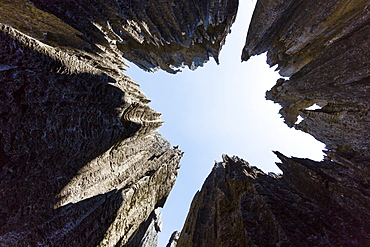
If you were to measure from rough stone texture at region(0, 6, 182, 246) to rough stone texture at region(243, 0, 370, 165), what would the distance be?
1492 centimetres

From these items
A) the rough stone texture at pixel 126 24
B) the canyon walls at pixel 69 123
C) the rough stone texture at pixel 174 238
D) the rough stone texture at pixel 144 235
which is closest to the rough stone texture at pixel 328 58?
the rough stone texture at pixel 126 24

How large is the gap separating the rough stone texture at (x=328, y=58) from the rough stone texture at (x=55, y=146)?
48.9 feet

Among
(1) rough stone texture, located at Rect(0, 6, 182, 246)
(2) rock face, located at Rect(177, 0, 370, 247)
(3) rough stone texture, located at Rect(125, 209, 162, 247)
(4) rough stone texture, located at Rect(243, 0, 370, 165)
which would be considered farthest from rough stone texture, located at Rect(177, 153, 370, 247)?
(1) rough stone texture, located at Rect(0, 6, 182, 246)

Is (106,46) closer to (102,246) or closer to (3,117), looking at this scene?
(3,117)

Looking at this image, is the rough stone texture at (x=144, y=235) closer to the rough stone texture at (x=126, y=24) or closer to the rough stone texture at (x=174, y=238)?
the rough stone texture at (x=174, y=238)

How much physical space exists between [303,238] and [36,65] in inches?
459

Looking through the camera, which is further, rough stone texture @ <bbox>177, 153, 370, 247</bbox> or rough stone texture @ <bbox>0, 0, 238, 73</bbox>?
rough stone texture @ <bbox>0, 0, 238, 73</bbox>

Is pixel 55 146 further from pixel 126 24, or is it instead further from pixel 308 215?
pixel 126 24

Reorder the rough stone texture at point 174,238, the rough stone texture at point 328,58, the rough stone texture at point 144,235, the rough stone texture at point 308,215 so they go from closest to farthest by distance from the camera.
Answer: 1. the rough stone texture at point 308,215
2. the rough stone texture at point 328,58
3. the rough stone texture at point 144,235
4. the rough stone texture at point 174,238

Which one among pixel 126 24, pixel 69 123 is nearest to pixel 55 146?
pixel 69 123

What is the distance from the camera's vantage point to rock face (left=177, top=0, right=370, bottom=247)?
21.5ft

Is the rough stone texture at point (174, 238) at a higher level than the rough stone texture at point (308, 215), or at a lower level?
higher

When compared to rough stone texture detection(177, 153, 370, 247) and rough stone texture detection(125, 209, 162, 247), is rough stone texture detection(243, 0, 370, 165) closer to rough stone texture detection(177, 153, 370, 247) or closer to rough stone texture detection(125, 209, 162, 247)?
rough stone texture detection(177, 153, 370, 247)

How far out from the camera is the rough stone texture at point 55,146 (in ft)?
17.2
